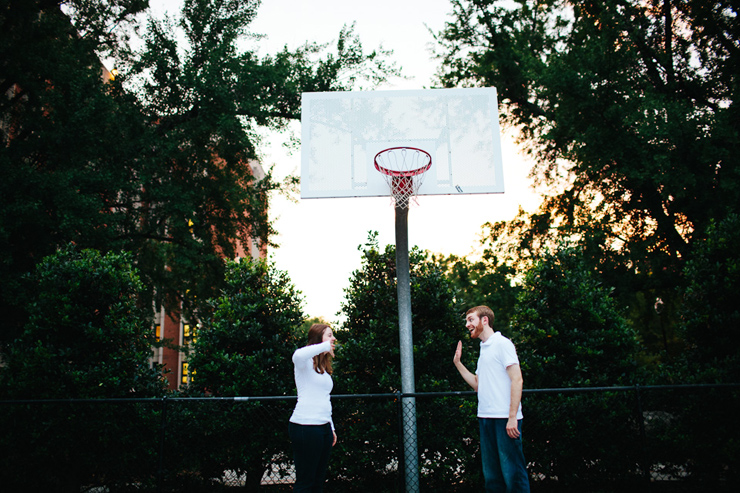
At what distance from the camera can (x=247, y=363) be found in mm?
6992

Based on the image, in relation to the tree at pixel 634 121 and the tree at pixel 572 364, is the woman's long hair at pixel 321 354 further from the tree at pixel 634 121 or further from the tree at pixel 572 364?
the tree at pixel 634 121

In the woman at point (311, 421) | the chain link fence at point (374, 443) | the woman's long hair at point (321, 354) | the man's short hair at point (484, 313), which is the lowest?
the chain link fence at point (374, 443)

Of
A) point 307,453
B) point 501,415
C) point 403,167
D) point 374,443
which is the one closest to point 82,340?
point 374,443

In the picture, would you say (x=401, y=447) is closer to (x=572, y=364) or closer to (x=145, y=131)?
(x=572, y=364)

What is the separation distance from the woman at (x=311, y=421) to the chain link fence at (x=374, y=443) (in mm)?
2326

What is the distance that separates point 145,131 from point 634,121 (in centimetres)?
1406

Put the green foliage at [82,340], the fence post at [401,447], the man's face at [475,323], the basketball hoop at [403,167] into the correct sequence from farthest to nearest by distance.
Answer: the basketball hoop at [403,167], the green foliage at [82,340], the fence post at [401,447], the man's face at [475,323]

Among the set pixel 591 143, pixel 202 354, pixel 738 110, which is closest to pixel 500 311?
pixel 591 143

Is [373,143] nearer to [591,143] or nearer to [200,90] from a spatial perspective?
[591,143]

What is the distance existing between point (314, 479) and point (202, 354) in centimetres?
404

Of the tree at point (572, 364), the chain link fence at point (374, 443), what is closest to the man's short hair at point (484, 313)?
the chain link fence at point (374, 443)

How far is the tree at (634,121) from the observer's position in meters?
11.9

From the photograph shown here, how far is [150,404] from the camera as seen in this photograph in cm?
657

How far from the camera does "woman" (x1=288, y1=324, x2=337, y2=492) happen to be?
12.9 ft
